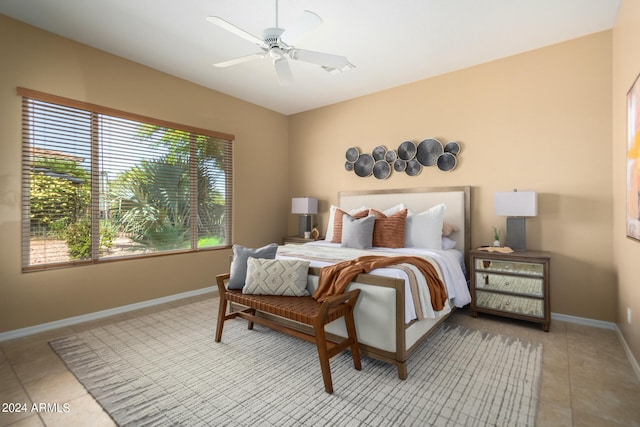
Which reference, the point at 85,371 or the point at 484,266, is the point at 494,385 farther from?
the point at 85,371

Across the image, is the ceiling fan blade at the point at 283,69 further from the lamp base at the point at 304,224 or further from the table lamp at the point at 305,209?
the lamp base at the point at 304,224

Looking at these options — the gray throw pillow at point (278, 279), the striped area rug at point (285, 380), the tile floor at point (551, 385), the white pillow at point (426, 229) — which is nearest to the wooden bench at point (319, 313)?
the gray throw pillow at point (278, 279)

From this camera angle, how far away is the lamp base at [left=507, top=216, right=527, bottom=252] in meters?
3.25

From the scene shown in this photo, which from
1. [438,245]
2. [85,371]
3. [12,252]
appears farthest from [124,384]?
[438,245]

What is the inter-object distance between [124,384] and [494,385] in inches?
97.8

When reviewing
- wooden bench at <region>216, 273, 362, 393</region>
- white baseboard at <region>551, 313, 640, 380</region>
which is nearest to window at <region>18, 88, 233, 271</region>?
wooden bench at <region>216, 273, 362, 393</region>

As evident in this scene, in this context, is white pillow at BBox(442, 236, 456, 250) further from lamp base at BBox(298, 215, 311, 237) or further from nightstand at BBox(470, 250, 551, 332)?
lamp base at BBox(298, 215, 311, 237)

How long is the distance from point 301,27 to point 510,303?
318 cm

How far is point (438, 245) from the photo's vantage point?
136 inches

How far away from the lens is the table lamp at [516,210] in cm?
307

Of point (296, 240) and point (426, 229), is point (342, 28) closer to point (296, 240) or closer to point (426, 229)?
point (426, 229)

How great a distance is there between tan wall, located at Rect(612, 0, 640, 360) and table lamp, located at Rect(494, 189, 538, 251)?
639mm

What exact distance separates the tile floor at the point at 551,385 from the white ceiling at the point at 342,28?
2.92 metres

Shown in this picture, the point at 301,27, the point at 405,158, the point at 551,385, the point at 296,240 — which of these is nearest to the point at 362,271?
the point at 551,385
